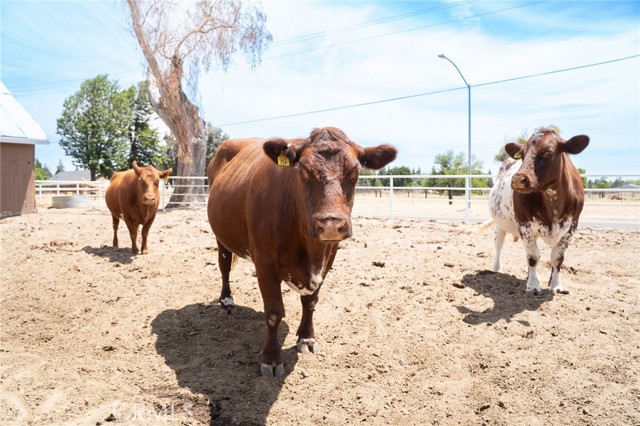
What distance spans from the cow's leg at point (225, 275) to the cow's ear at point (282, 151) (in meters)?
2.08

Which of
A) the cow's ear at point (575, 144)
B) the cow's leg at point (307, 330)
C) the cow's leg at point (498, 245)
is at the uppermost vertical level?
the cow's ear at point (575, 144)

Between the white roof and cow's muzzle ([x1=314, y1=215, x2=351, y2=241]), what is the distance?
1571 centimetres

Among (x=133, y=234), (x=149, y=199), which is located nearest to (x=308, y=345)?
(x=149, y=199)

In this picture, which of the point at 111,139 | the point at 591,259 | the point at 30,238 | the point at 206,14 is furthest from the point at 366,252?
the point at 111,139

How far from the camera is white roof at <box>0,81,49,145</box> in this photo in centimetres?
1557

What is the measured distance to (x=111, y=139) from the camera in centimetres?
4438

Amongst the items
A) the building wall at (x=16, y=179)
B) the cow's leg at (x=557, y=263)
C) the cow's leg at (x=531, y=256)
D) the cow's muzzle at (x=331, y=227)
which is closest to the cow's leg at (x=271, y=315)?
the cow's muzzle at (x=331, y=227)

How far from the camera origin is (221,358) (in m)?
4.41

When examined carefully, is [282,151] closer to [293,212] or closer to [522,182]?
[293,212]

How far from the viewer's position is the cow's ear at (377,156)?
3.74 metres

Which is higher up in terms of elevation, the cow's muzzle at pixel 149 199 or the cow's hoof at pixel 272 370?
the cow's muzzle at pixel 149 199

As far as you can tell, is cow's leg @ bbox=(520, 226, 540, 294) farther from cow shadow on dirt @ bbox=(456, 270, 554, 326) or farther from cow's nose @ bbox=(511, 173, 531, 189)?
cow's nose @ bbox=(511, 173, 531, 189)

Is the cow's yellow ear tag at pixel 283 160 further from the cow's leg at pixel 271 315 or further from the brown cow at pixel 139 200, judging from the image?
the brown cow at pixel 139 200

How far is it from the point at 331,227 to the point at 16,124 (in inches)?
671
